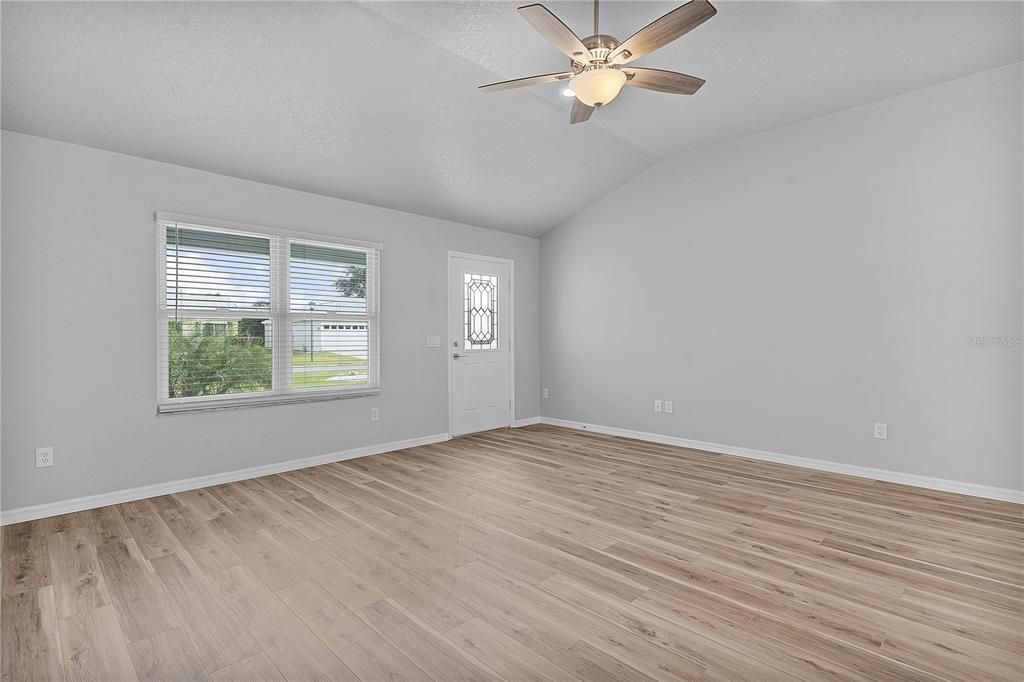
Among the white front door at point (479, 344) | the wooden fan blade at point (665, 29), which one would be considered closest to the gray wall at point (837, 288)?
the white front door at point (479, 344)

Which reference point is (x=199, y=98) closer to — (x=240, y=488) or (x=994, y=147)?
(x=240, y=488)

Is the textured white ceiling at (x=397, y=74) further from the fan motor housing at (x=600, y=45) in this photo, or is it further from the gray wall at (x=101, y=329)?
the fan motor housing at (x=600, y=45)

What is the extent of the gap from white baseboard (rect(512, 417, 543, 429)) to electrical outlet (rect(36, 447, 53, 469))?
4.46 meters

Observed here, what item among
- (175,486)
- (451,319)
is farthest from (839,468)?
(175,486)

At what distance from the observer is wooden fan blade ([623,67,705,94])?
2.79 meters

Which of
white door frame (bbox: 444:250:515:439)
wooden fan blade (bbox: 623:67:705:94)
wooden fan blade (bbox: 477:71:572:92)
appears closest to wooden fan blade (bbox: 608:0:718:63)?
wooden fan blade (bbox: 623:67:705:94)

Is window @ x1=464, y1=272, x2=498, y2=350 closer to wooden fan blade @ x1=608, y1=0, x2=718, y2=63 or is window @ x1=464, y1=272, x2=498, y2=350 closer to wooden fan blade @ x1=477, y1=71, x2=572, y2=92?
wooden fan blade @ x1=477, y1=71, x2=572, y2=92

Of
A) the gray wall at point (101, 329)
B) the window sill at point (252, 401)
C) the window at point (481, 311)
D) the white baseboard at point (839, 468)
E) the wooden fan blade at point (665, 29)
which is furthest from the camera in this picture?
the window at point (481, 311)

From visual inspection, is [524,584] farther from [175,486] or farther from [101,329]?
[101,329]

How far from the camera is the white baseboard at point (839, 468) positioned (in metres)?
3.64

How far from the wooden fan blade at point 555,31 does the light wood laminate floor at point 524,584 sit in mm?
2602

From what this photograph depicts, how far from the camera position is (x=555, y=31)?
239 centimetres

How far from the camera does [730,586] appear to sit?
238 cm

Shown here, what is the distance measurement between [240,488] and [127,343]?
1368 millimetres
